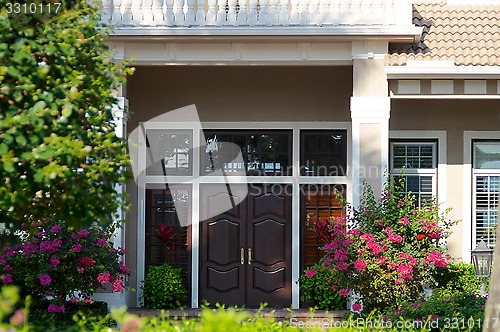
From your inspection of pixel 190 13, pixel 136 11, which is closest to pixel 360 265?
pixel 190 13

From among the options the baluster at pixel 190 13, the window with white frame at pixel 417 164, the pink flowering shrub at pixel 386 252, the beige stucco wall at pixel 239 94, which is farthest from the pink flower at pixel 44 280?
the window with white frame at pixel 417 164

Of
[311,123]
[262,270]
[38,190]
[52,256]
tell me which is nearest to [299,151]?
[311,123]

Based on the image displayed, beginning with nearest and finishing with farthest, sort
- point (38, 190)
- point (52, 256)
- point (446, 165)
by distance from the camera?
1. point (38, 190)
2. point (52, 256)
3. point (446, 165)

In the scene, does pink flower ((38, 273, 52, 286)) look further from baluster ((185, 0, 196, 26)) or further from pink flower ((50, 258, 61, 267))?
baluster ((185, 0, 196, 26))

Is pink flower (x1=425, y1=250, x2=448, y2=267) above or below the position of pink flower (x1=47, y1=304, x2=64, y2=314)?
above

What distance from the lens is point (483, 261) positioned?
12.0m

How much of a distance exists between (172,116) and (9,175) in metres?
8.04

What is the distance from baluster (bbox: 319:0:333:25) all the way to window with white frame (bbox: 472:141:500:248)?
3.36m

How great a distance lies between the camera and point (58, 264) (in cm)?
1013

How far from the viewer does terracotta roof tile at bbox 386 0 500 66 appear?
11062mm

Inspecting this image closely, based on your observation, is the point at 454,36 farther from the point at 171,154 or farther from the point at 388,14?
the point at 171,154

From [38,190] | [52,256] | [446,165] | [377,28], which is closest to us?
[38,190]

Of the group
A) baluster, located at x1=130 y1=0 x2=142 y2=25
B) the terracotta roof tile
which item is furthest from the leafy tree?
the terracotta roof tile

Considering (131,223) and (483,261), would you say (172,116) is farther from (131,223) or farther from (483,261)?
(483,261)
